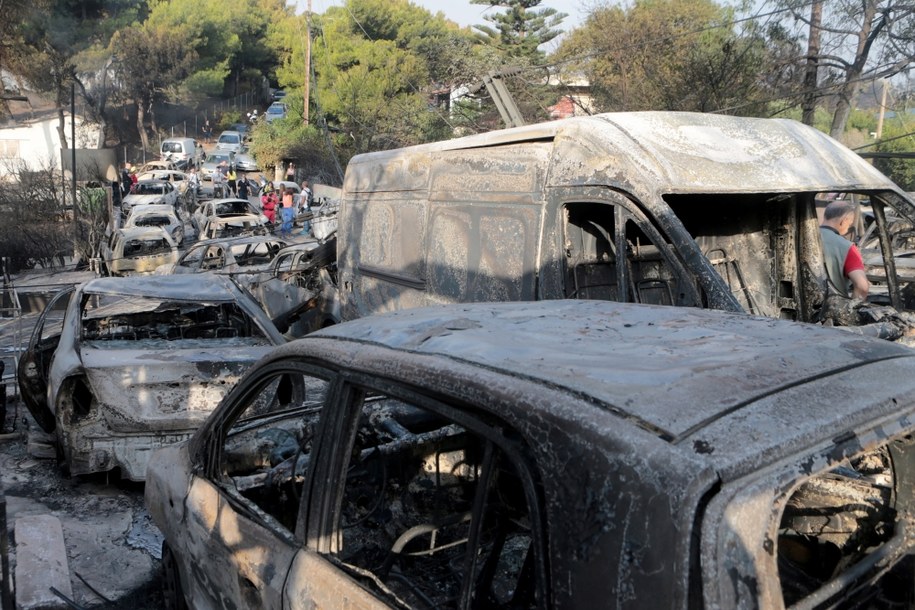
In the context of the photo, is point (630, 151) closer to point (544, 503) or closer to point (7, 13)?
point (544, 503)

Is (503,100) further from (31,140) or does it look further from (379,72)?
(31,140)

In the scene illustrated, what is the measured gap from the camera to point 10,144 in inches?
1537

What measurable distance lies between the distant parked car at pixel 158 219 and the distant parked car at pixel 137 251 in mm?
1930

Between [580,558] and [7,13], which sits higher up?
[7,13]

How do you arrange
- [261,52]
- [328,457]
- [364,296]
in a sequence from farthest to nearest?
[261,52]
[364,296]
[328,457]

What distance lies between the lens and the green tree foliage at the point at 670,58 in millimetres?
20156

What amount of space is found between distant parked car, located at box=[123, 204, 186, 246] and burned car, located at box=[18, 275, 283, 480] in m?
13.7

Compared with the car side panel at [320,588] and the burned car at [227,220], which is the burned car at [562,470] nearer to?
the car side panel at [320,588]

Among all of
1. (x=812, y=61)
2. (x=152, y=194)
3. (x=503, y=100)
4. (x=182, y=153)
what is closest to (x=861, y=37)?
(x=812, y=61)

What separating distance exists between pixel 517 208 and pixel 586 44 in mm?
27496

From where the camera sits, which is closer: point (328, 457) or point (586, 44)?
point (328, 457)

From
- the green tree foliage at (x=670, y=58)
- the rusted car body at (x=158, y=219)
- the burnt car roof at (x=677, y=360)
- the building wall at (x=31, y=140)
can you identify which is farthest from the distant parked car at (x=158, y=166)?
the burnt car roof at (x=677, y=360)

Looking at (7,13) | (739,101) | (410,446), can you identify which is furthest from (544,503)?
(7,13)

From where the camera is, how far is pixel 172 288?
6.34 m
